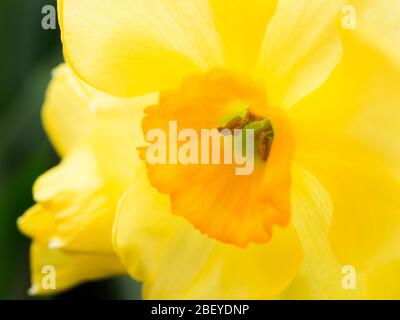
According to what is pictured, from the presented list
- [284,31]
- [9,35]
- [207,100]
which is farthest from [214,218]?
[9,35]

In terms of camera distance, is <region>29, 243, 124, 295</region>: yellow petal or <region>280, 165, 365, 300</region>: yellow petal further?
<region>29, 243, 124, 295</region>: yellow petal

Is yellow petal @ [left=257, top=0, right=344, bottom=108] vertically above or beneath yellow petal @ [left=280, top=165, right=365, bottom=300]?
above

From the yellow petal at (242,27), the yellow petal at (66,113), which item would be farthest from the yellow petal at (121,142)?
the yellow petal at (242,27)

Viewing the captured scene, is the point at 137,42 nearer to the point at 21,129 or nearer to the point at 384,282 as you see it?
the point at 384,282

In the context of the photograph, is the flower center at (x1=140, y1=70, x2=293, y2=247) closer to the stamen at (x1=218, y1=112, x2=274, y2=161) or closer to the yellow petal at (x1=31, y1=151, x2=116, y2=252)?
the stamen at (x1=218, y1=112, x2=274, y2=161)

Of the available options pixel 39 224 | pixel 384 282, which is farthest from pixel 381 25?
pixel 39 224

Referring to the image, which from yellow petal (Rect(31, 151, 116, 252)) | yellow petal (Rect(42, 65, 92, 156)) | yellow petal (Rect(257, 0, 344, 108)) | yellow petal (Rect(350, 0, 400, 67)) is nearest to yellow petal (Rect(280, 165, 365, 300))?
yellow petal (Rect(257, 0, 344, 108))

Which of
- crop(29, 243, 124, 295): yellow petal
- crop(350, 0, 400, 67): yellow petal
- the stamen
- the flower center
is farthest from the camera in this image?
crop(29, 243, 124, 295): yellow petal
